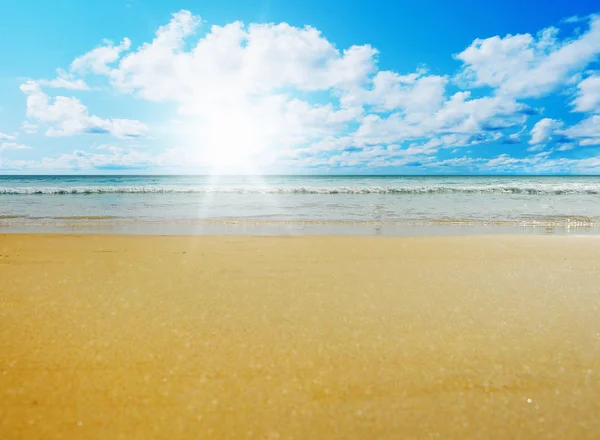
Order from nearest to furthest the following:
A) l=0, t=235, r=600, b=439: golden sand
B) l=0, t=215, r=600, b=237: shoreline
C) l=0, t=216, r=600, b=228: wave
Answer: l=0, t=235, r=600, b=439: golden sand < l=0, t=215, r=600, b=237: shoreline < l=0, t=216, r=600, b=228: wave

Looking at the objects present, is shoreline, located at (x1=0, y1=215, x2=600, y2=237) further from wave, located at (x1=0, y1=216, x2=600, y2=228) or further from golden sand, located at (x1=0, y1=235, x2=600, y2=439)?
golden sand, located at (x1=0, y1=235, x2=600, y2=439)

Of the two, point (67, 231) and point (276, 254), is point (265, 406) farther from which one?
point (67, 231)

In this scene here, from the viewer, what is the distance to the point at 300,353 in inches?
126

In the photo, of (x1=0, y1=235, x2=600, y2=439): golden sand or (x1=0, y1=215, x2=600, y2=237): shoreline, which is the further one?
(x1=0, y1=215, x2=600, y2=237): shoreline

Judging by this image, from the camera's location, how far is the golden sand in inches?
93.4

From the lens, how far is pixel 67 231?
Answer: 11.8m

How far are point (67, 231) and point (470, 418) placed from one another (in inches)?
495

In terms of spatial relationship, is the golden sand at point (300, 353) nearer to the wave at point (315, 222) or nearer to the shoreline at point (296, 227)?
the shoreline at point (296, 227)

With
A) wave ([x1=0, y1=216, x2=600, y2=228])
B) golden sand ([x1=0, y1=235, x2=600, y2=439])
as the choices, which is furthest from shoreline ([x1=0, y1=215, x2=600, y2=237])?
golden sand ([x1=0, y1=235, x2=600, y2=439])

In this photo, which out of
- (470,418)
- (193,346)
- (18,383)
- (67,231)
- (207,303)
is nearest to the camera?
(470,418)

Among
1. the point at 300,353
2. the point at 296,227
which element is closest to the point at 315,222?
the point at 296,227

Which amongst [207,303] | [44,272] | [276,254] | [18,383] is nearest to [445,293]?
[207,303]

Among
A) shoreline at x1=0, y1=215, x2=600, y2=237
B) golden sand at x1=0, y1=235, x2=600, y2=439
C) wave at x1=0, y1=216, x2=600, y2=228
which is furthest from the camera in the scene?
wave at x1=0, y1=216, x2=600, y2=228

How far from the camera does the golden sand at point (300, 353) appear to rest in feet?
7.78
